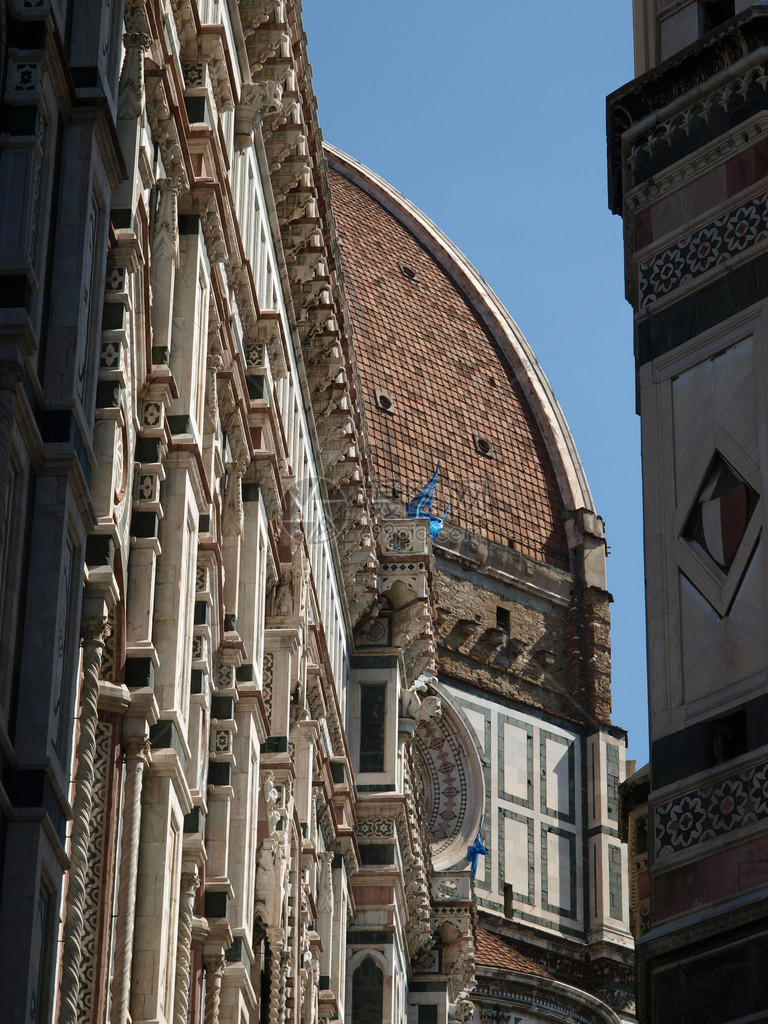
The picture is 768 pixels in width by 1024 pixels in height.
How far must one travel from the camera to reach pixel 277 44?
2358cm

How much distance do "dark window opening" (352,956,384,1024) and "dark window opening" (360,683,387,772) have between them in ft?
10.3

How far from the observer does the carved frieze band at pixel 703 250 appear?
14617mm

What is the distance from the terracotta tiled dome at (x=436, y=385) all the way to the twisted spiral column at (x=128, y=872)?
46037 mm

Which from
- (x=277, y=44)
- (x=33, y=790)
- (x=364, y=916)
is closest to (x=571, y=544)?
(x=364, y=916)

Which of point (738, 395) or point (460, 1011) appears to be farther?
point (460, 1011)

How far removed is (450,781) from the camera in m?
55.0

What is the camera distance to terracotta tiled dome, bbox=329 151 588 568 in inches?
2596

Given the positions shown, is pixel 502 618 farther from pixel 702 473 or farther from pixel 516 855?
pixel 702 473

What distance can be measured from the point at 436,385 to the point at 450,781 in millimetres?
18425

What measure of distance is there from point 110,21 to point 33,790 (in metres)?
5.44

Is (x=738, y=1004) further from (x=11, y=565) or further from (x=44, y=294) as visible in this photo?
(x=44, y=294)

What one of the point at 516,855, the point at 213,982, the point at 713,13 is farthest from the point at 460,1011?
the point at 713,13

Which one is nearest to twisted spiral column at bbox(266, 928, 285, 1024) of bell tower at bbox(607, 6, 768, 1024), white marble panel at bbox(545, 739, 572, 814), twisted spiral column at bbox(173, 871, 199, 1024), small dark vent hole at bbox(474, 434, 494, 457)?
twisted spiral column at bbox(173, 871, 199, 1024)

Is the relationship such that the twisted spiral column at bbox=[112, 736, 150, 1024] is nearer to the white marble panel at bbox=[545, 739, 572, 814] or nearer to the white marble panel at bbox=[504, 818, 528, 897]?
the white marble panel at bbox=[504, 818, 528, 897]
